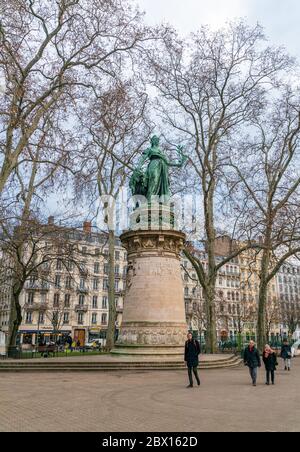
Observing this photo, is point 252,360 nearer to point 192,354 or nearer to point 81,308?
point 192,354

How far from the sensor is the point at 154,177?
20.4 m

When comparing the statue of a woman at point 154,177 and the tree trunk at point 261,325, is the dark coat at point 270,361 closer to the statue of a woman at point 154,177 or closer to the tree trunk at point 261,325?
the statue of a woman at point 154,177

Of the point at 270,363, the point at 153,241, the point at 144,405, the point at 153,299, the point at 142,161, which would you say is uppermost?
the point at 142,161

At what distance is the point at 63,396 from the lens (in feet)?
31.8

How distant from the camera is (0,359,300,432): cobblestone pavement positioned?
6680 mm

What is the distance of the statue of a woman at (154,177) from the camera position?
66.8 feet

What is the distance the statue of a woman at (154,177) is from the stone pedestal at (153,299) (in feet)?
8.55

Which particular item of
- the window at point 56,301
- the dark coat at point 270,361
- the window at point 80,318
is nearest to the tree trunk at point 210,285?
the dark coat at point 270,361

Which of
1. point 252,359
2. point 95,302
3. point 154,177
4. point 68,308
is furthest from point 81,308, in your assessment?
point 252,359

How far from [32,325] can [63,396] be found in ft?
165

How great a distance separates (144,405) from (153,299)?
367 inches

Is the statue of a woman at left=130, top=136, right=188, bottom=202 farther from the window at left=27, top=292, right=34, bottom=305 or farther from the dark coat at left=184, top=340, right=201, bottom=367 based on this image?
the window at left=27, top=292, right=34, bottom=305
